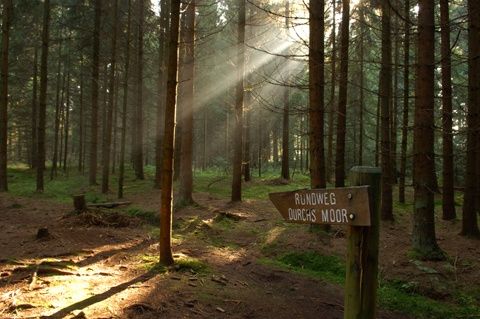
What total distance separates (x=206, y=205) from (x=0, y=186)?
10221 millimetres

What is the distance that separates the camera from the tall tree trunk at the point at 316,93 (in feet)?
32.8

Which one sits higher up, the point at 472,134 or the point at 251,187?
the point at 472,134

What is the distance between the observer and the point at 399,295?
24.3 feet

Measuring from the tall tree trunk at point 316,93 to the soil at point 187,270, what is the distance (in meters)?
1.74

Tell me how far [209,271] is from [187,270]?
1.31 feet

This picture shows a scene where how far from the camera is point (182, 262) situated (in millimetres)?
7508

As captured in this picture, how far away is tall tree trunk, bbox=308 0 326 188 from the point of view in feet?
32.8

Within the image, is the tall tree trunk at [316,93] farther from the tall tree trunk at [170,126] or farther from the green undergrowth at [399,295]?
the tall tree trunk at [170,126]

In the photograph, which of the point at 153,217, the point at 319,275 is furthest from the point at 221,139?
the point at 319,275

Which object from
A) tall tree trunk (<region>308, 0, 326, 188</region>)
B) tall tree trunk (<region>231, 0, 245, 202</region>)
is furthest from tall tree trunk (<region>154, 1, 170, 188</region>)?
tall tree trunk (<region>308, 0, 326, 188</region>)

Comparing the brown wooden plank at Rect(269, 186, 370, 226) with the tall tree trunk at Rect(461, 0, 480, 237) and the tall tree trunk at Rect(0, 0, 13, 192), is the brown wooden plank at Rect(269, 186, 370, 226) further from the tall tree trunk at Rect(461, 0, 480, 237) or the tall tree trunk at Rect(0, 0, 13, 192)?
the tall tree trunk at Rect(0, 0, 13, 192)

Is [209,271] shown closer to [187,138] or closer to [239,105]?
[187,138]

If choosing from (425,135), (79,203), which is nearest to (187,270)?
(425,135)

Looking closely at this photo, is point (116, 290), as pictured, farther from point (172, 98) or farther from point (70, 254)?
point (172, 98)
